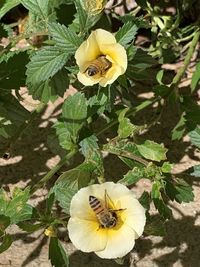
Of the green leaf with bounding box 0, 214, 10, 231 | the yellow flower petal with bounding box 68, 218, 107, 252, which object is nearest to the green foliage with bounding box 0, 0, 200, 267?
the green leaf with bounding box 0, 214, 10, 231

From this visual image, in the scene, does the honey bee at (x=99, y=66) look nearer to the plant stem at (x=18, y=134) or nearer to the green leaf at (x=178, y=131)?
the plant stem at (x=18, y=134)

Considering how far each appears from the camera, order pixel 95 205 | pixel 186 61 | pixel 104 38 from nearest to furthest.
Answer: pixel 95 205 → pixel 104 38 → pixel 186 61

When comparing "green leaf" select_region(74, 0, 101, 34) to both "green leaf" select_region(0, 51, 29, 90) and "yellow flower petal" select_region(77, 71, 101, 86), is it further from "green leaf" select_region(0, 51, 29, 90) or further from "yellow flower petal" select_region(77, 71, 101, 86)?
"green leaf" select_region(0, 51, 29, 90)

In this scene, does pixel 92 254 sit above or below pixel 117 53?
below

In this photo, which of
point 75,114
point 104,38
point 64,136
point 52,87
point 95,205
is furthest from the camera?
point 52,87

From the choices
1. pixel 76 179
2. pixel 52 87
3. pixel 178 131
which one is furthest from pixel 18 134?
pixel 178 131

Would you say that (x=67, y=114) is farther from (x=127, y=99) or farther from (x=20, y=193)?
(x=127, y=99)

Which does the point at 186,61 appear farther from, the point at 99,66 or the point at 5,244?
the point at 5,244

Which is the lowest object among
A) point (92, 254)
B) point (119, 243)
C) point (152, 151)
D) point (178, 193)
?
point (92, 254)
